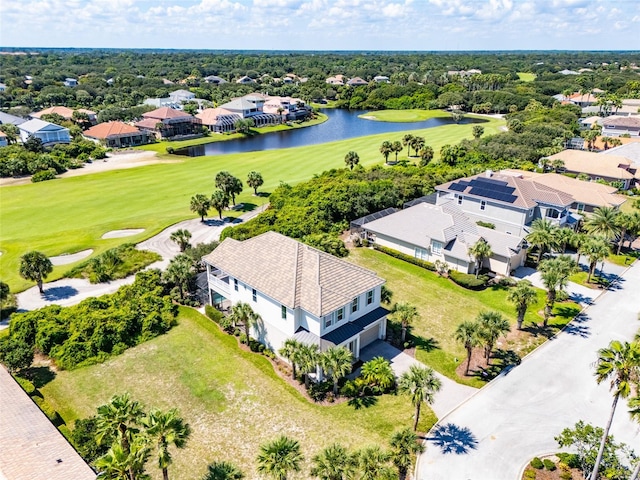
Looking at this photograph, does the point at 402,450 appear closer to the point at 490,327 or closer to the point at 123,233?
the point at 490,327

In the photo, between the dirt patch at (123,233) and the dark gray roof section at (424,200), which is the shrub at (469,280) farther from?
the dirt patch at (123,233)

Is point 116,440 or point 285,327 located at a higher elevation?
point 116,440

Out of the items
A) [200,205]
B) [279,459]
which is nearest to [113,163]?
[200,205]

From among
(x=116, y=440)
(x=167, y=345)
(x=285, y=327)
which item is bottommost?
(x=167, y=345)

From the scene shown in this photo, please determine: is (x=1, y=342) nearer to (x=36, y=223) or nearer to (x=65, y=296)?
(x=65, y=296)

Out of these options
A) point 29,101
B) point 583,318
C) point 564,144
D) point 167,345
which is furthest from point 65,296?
point 29,101

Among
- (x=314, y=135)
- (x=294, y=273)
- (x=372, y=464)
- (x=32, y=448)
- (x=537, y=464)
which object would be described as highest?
(x=294, y=273)
